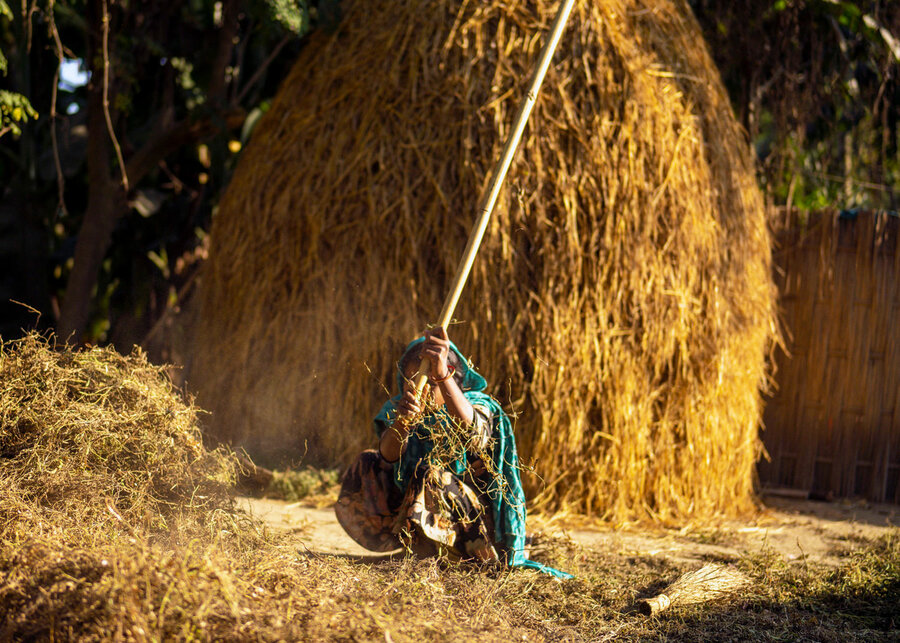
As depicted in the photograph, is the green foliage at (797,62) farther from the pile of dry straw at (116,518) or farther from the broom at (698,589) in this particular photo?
the pile of dry straw at (116,518)

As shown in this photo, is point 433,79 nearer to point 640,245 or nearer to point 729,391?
point 640,245

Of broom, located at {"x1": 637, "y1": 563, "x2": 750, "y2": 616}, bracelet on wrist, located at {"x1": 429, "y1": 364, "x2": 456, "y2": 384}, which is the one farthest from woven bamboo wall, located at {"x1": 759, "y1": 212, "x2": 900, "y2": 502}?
bracelet on wrist, located at {"x1": 429, "y1": 364, "x2": 456, "y2": 384}

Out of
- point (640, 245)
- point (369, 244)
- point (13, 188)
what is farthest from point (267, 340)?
point (13, 188)

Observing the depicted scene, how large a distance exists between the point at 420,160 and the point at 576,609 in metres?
2.49

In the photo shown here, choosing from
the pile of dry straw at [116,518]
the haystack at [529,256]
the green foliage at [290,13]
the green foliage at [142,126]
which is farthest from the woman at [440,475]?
the green foliage at [142,126]

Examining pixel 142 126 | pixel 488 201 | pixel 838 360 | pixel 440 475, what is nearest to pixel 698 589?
pixel 440 475

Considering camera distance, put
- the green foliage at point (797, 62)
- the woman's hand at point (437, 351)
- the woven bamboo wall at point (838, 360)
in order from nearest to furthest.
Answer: the woman's hand at point (437, 351), the woven bamboo wall at point (838, 360), the green foliage at point (797, 62)

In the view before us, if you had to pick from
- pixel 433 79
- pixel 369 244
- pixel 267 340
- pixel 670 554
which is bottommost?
pixel 670 554

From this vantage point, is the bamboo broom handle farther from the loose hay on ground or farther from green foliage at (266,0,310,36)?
green foliage at (266,0,310,36)

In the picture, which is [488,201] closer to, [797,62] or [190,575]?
[190,575]

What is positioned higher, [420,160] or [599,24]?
[599,24]

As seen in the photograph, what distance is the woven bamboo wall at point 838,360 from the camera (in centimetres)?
513

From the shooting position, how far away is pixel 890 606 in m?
2.84

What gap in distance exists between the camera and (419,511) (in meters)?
2.74
